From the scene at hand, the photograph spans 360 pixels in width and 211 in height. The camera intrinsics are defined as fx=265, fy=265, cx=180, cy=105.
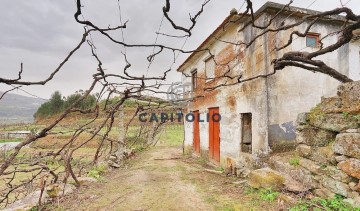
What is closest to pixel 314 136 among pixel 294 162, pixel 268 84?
pixel 294 162

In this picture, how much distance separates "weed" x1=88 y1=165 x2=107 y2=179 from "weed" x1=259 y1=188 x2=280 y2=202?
6588 millimetres

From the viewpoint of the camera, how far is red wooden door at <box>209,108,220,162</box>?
1216cm

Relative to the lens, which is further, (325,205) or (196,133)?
(196,133)

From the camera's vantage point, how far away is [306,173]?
20.1ft

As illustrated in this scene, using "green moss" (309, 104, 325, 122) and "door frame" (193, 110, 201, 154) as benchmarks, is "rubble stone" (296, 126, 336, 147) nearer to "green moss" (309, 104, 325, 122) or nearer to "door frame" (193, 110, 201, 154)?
"green moss" (309, 104, 325, 122)

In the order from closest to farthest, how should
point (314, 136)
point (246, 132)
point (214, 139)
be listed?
point (314, 136) → point (246, 132) → point (214, 139)

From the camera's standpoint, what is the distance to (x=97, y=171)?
1142 centimetres

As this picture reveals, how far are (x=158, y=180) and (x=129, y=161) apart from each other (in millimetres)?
5756

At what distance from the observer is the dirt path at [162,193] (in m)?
6.78

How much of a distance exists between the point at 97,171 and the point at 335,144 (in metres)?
9.29

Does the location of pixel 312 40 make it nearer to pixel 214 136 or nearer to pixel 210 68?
pixel 210 68

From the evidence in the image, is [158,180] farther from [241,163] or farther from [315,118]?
[315,118]

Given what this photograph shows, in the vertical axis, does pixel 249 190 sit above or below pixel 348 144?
below

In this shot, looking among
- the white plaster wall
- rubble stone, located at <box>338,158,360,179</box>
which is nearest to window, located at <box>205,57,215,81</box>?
the white plaster wall
